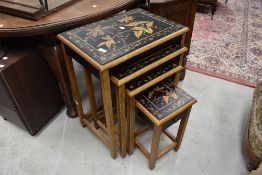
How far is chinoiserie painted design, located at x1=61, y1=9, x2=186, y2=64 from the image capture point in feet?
3.59

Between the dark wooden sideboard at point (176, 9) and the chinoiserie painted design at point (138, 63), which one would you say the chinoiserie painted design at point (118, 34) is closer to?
the chinoiserie painted design at point (138, 63)

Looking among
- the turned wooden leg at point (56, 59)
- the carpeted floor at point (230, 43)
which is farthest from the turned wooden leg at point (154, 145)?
the carpeted floor at point (230, 43)

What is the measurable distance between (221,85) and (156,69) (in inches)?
41.7

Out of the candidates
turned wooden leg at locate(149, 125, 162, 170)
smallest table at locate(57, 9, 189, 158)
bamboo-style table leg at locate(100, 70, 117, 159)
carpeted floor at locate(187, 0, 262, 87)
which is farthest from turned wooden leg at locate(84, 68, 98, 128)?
carpeted floor at locate(187, 0, 262, 87)

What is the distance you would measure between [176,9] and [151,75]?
67 cm

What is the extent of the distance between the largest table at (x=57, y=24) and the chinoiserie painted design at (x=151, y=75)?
45 cm

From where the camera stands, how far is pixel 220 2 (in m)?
3.57

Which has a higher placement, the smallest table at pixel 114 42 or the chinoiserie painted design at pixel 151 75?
the smallest table at pixel 114 42

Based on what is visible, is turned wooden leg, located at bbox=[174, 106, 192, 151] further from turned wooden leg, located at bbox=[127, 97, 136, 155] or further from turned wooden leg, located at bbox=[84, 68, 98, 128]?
turned wooden leg, located at bbox=[84, 68, 98, 128]

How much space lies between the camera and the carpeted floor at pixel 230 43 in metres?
2.25

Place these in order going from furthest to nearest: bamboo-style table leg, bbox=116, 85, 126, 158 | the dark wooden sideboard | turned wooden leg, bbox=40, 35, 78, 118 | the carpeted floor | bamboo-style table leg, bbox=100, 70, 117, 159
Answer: the carpeted floor
the dark wooden sideboard
turned wooden leg, bbox=40, 35, 78, 118
bamboo-style table leg, bbox=116, 85, 126, 158
bamboo-style table leg, bbox=100, 70, 117, 159

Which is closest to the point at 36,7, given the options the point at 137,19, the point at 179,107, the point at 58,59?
the point at 58,59

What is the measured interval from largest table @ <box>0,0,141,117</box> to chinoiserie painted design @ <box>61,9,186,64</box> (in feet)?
0.18

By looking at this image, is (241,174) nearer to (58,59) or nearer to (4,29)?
(58,59)
